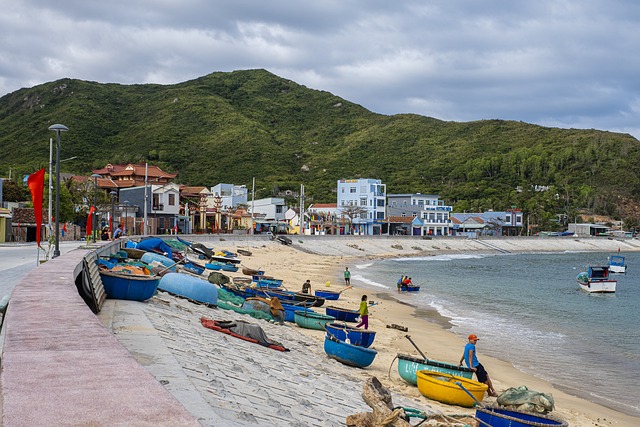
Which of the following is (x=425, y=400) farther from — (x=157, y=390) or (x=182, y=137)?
(x=182, y=137)

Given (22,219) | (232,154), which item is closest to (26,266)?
(22,219)

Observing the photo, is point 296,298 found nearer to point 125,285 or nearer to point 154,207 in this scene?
point 125,285

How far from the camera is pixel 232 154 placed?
17675 centimetres

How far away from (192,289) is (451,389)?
1118 centimetres

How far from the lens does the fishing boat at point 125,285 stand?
1780 centimetres

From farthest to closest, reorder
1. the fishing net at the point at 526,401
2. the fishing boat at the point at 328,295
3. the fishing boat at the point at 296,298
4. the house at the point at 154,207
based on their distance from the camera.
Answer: the house at the point at 154,207, the fishing boat at the point at 328,295, the fishing boat at the point at 296,298, the fishing net at the point at 526,401

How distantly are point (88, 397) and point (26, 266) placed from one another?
2034cm

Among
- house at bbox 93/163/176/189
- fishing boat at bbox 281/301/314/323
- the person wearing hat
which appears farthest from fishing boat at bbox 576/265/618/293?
house at bbox 93/163/176/189

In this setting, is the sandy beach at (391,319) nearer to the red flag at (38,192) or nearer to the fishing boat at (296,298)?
the fishing boat at (296,298)

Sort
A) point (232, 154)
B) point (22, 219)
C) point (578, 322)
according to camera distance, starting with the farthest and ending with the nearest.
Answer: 1. point (232, 154)
2. point (22, 219)
3. point (578, 322)

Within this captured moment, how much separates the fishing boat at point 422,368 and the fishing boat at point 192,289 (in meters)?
8.63

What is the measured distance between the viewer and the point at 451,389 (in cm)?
1490

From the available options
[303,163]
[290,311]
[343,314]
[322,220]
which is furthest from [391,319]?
[303,163]

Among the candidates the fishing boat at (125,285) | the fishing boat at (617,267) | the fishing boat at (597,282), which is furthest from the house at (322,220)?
the fishing boat at (125,285)
